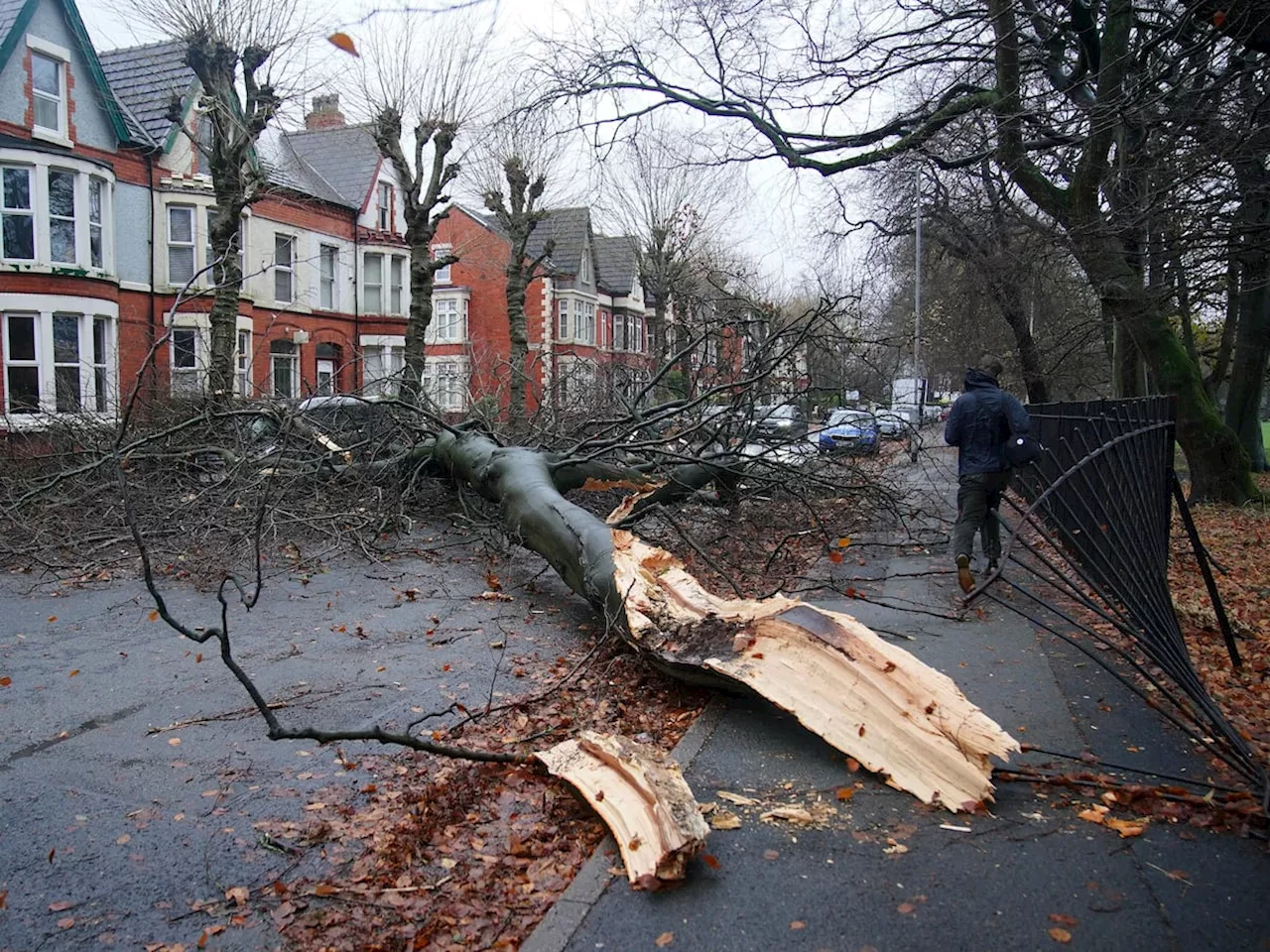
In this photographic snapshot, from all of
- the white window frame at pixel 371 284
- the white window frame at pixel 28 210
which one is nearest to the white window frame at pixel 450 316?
the white window frame at pixel 371 284

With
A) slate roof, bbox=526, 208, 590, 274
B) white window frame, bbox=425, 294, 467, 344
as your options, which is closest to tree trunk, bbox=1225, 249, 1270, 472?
white window frame, bbox=425, 294, 467, 344

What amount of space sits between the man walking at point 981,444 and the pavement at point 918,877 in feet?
11.9

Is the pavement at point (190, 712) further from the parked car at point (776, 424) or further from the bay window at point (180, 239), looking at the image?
the bay window at point (180, 239)

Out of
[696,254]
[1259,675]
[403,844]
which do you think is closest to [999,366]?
[1259,675]

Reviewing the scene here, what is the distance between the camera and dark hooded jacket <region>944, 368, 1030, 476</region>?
26.6ft

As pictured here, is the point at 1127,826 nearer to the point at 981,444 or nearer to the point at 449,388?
the point at 981,444

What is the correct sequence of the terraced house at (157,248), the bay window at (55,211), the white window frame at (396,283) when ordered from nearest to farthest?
the terraced house at (157,248) < the bay window at (55,211) < the white window frame at (396,283)

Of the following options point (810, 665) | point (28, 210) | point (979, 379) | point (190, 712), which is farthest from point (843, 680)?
point (28, 210)

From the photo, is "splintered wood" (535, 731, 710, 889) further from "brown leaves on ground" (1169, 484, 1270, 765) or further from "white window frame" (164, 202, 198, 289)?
Result: "white window frame" (164, 202, 198, 289)

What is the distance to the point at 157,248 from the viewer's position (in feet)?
76.0

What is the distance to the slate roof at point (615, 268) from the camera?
52219 mm

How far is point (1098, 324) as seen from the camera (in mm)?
16250

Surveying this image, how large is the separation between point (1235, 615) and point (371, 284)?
2931cm

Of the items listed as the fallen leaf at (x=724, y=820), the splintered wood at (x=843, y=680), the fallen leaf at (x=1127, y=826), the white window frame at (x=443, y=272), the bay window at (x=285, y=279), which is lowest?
the fallen leaf at (x=724, y=820)
